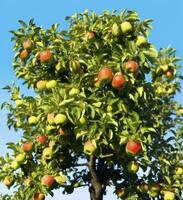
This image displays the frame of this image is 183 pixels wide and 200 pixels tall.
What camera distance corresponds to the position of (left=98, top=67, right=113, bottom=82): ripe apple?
1200 cm

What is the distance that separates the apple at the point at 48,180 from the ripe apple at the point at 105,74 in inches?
116

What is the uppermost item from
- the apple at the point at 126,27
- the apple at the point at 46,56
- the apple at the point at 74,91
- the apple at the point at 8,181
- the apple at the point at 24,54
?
the apple at the point at 24,54

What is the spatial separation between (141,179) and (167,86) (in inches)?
165

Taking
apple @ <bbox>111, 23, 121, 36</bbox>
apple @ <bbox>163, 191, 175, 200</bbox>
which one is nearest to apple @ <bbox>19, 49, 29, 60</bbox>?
apple @ <bbox>111, 23, 121, 36</bbox>

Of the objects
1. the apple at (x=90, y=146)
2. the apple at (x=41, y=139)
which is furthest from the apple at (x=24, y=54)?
the apple at (x=90, y=146)

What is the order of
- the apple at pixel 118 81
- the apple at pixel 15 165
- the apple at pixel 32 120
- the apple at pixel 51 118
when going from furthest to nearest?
the apple at pixel 15 165, the apple at pixel 32 120, the apple at pixel 118 81, the apple at pixel 51 118

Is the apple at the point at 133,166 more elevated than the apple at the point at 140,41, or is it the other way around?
the apple at the point at 140,41

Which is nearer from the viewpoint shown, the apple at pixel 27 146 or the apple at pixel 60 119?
the apple at pixel 60 119

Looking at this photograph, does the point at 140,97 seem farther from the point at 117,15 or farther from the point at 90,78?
the point at 117,15

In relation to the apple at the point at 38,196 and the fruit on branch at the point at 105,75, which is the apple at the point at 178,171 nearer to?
the apple at the point at 38,196

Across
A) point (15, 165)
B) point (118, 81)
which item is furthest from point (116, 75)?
point (15, 165)

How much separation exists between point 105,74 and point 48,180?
10.5 ft

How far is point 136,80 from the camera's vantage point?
12.5 meters

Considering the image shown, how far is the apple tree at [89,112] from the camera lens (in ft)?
39.5
